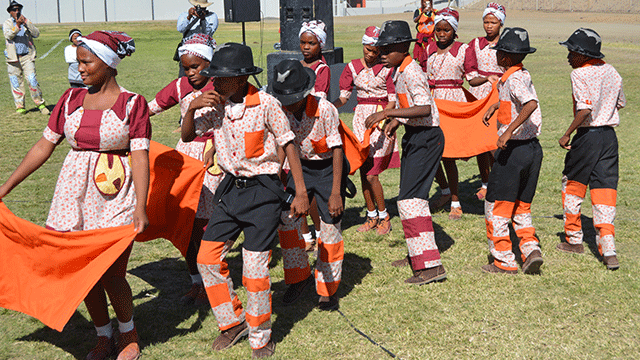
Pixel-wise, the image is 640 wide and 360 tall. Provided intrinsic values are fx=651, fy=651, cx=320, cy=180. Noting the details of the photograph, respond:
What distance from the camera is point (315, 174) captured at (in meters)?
5.18

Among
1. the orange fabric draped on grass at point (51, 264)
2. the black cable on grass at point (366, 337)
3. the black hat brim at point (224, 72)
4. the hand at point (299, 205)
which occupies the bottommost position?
the black cable on grass at point (366, 337)

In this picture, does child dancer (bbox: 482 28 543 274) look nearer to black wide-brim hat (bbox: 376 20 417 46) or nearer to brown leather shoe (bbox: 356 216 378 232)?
black wide-brim hat (bbox: 376 20 417 46)

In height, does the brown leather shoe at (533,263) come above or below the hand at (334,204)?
below

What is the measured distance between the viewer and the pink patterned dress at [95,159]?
4.24 meters

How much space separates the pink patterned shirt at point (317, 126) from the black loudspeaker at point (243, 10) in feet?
29.5

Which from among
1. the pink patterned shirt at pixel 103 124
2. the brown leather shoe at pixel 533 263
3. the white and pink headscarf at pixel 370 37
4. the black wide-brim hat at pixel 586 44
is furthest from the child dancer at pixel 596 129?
the pink patterned shirt at pixel 103 124

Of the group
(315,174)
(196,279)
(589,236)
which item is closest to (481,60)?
(589,236)

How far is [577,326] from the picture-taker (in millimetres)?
4957

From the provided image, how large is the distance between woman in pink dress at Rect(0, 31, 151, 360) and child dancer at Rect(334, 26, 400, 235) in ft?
10.0

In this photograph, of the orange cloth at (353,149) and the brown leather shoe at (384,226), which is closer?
the orange cloth at (353,149)

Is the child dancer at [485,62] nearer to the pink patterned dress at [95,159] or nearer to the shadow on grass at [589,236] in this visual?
the shadow on grass at [589,236]

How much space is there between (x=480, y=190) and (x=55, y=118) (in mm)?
5875

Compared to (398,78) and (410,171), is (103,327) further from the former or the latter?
(398,78)

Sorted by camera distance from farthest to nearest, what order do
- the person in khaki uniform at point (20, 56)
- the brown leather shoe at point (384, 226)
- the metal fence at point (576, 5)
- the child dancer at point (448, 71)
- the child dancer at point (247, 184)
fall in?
1. the metal fence at point (576, 5)
2. the person in khaki uniform at point (20, 56)
3. the child dancer at point (448, 71)
4. the brown leather shoe at point (384, 226)
5. the child dancer at point (247, 184)
